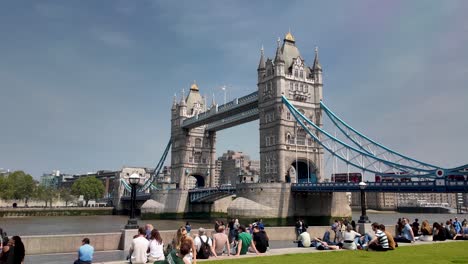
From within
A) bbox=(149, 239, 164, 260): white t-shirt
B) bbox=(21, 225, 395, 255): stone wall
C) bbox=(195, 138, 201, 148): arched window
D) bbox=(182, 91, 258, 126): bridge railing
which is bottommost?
bbox=(21, 225, 395, 255): stone wall

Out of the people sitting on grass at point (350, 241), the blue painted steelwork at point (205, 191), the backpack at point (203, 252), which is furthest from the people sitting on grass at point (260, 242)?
the blue painted steelwork at point (205, 191)

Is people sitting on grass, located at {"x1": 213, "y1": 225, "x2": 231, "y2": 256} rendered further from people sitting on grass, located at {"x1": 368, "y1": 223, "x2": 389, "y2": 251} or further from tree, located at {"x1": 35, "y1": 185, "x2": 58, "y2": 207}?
tree, located at {"x1": 35, "y1": 185, "x2": 58, "y2": 207}

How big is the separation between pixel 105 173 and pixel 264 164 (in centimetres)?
13860

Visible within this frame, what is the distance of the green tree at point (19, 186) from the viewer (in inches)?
3691

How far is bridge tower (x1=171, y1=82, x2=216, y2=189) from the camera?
281 feet

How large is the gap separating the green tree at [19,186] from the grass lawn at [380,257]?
9608 cm

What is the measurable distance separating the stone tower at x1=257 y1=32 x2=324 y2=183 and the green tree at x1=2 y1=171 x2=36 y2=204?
6504 cm

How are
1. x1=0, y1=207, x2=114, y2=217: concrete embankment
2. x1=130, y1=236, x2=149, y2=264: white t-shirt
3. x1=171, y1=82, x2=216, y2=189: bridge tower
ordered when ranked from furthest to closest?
x1=0, y1=207, x2=114, y2=217: concrete embankment, x1=171, y1=82, x2=216, y2=189: bridge tower, x1=130, y1=236, x2=149, y2=264: white t-shirt

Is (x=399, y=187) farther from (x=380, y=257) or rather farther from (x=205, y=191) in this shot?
(x=205, y=191)

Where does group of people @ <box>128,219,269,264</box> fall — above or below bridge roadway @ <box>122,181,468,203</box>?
below

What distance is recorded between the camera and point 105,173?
18325cm

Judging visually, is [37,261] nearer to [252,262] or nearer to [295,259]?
[252,262]

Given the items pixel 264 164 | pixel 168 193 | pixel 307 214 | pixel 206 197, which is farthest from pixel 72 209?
pixel 307 214

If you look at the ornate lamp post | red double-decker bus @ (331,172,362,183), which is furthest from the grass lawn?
red double-decker bus @ (331,172,362,183)
